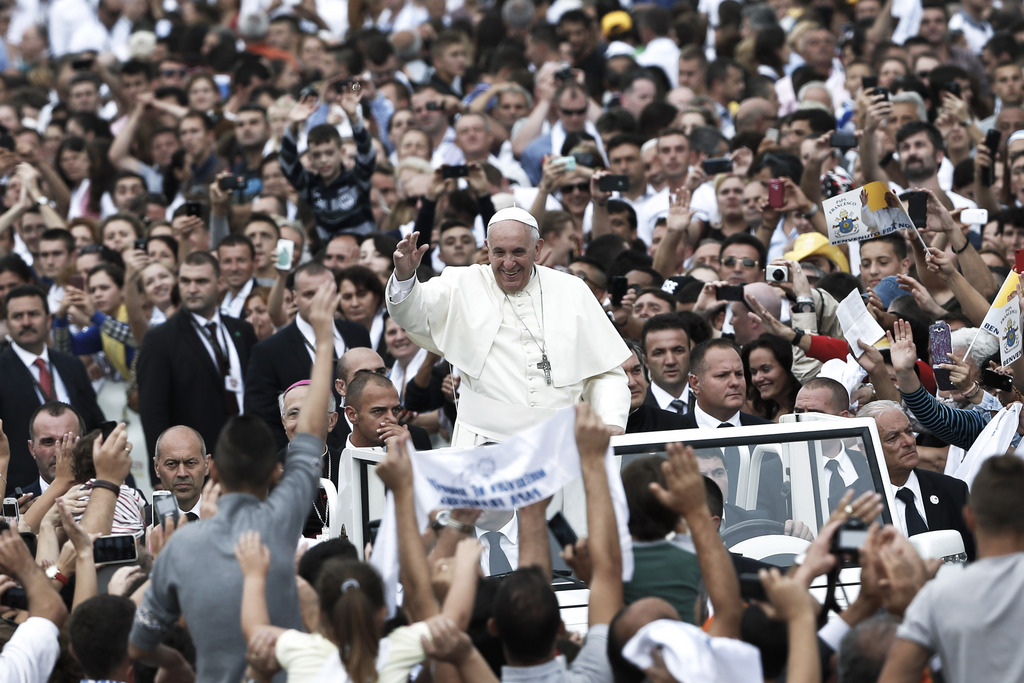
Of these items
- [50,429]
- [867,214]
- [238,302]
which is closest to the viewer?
[50,429]

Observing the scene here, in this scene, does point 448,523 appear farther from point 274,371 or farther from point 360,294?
point 360,294

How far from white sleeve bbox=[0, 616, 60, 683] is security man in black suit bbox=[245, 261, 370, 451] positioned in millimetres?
3827

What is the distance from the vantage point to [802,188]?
11.1 meters

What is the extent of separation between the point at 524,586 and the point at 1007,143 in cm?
821

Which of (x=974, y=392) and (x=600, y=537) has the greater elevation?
(x=974, y=392)

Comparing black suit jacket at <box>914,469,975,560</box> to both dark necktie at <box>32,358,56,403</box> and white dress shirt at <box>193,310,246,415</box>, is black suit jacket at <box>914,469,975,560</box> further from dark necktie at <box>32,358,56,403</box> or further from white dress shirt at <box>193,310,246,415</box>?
dark necktie at <box>32,358,56,403</box>

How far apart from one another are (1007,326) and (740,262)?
2.76 metres

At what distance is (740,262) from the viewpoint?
9.92 metres

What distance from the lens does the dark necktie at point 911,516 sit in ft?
23.6

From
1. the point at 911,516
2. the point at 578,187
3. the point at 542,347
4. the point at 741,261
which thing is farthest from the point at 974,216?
the point at 542,347

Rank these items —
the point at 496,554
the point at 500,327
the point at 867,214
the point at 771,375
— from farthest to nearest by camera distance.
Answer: the point at 771,375 < the point at 867,214 < the point at 500,327 < the point at 496,554

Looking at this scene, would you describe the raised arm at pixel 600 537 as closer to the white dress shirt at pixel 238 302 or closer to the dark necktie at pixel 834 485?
the dark necktie at pixel 834 485

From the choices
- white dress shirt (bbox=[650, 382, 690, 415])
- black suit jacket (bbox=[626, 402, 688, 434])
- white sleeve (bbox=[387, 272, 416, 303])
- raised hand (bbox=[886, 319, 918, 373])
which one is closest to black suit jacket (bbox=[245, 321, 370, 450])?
white dress shirt (bbox=[650, 382, 690, 415])

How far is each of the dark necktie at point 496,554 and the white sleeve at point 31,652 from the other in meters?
1.78
